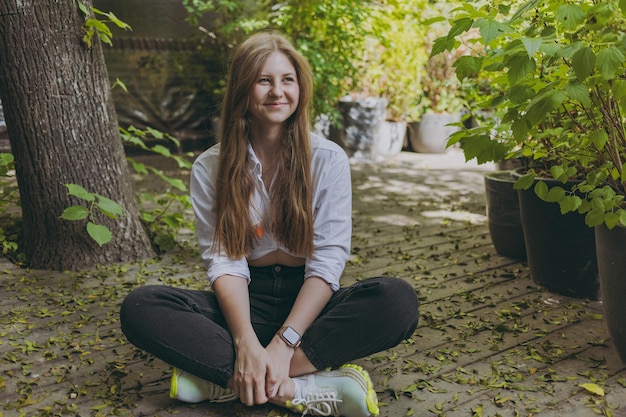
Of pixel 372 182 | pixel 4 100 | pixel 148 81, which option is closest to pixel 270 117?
pixel 4 100

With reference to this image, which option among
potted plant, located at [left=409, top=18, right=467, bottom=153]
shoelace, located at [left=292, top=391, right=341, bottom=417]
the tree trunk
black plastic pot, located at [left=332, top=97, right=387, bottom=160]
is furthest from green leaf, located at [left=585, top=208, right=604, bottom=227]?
potted plant, located at [left=409, top=18, right=467, bottom=153]

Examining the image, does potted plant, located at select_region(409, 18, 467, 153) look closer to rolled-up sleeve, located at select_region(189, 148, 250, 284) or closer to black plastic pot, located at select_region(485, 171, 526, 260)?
black plastic pot, located at select_region(485, 171, 526, 260)

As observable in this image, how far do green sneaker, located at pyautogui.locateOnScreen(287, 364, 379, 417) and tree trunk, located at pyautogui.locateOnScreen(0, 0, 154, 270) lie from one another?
1.78 m

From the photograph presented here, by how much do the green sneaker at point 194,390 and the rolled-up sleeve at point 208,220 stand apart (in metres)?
0.31

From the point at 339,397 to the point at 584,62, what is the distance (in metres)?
1.13

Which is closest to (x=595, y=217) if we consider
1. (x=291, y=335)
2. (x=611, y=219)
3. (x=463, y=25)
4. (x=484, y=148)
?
(x=611, y=219)

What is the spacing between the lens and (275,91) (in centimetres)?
213

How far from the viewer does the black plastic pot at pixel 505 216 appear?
3385mm

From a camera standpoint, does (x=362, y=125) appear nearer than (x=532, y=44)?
No

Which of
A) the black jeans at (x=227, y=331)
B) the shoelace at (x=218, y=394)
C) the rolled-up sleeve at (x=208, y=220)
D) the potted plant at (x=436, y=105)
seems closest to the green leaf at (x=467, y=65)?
the black jeans at (x=227, y=331)

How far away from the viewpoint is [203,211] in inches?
87.5

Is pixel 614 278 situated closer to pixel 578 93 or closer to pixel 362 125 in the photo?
pixel 578 93

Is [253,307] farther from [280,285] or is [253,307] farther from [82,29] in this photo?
[82,29]

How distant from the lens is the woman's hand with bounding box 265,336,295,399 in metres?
1.89
